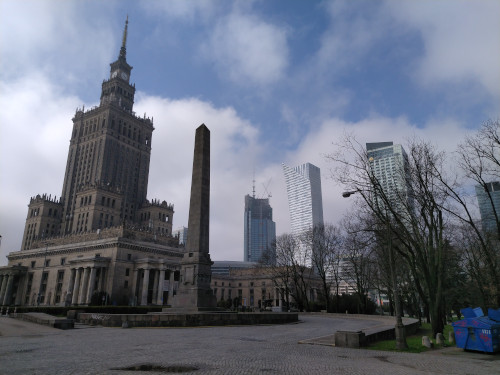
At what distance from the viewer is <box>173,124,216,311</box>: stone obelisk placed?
26.4 meters

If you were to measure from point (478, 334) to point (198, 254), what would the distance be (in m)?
18.7

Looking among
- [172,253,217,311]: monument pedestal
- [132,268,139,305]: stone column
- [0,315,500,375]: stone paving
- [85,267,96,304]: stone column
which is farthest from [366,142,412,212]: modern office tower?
[85,267,96,304]: stone column

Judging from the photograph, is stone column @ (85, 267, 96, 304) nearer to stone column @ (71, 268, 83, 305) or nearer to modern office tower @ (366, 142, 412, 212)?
stone column @ (71, 268, 83, 305)

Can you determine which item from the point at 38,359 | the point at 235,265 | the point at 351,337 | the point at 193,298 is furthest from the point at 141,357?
the point at 235,265

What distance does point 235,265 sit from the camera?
178375mm

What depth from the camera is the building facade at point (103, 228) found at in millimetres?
78062

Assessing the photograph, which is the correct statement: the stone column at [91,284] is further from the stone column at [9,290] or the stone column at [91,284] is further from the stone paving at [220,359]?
the stone paving at [220,359]

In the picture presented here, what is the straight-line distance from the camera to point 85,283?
77250mm

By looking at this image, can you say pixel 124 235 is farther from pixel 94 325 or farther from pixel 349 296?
pixel 94 325

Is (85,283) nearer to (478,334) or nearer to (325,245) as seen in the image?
(325,245)

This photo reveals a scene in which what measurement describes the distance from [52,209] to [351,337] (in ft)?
385

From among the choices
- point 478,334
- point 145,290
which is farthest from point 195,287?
point 145,290

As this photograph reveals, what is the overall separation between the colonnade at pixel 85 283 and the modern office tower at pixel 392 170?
233ft

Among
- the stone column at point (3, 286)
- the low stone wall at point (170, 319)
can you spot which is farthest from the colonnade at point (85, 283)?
the low stone wall at point (170, 319)
